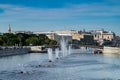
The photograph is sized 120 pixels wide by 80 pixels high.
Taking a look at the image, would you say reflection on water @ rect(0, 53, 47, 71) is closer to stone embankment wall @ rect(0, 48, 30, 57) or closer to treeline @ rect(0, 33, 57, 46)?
stone embankment wall @ rect(0, 48, 30, 57)

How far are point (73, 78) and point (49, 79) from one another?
1427 mm

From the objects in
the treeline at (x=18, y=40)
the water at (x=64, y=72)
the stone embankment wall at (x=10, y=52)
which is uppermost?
the treeline at (x=18, y=40)

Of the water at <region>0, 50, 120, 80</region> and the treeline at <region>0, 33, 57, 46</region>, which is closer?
the water at <region>0, 50, 120, 80</region>

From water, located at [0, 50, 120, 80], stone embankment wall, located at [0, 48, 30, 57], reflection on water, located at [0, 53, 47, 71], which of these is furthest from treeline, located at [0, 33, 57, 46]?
water, located at [0, 50, 120, 80]

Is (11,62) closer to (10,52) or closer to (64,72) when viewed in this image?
(64,72)

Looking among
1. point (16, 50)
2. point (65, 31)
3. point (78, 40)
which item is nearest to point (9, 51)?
point (16, 50)

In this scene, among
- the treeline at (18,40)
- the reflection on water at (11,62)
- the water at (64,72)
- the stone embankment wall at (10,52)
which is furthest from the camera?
the treeline at (18,40)

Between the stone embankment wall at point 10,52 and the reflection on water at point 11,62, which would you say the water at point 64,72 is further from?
the stone embankment wall at point 10,52

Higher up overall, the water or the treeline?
the treeline

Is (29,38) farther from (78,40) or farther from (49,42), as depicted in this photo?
(78,40)

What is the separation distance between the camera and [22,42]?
4333 inches

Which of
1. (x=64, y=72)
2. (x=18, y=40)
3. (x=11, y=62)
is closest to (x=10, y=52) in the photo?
(x=11, y=62)

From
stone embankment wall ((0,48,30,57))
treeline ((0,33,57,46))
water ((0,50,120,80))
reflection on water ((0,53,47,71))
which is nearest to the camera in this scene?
water ((0,50,120,80))

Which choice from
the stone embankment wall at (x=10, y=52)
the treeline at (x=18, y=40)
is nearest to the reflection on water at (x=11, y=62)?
the stone embankment wall at (x=10, y=52)
